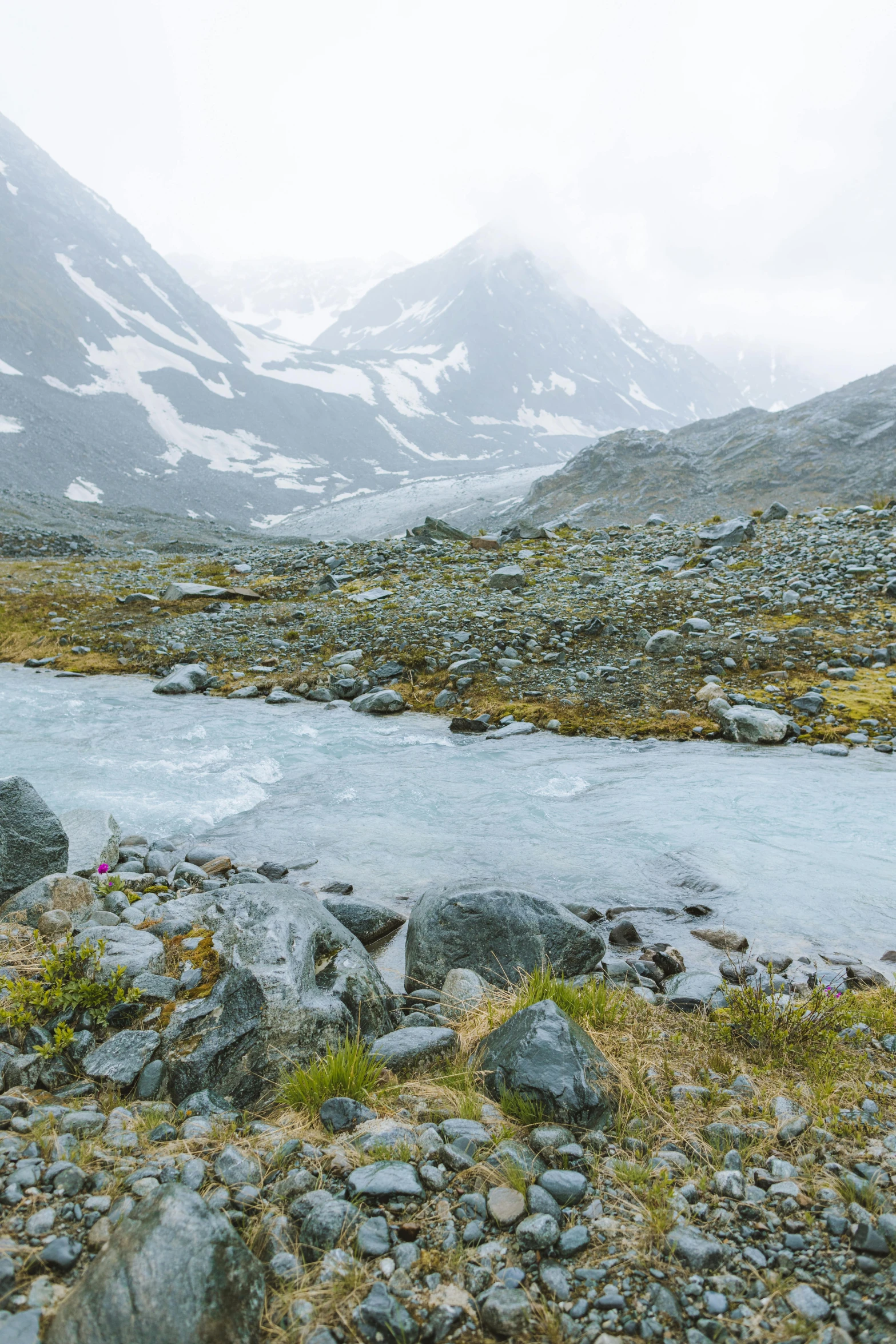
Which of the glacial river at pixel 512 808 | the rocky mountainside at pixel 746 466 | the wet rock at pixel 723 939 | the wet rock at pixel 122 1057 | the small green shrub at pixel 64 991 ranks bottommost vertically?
the wet rock at pixel 723 939

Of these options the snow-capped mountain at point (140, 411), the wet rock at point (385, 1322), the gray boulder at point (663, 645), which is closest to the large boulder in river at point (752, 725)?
the gray boulder at point (663, 645)

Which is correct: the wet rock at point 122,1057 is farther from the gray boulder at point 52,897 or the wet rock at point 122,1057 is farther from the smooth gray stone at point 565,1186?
the smooth gray stone at point 565,1186

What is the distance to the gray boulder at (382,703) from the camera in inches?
564

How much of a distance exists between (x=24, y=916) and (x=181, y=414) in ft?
533

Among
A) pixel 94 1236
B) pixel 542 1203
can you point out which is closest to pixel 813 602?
pixel 542 1203

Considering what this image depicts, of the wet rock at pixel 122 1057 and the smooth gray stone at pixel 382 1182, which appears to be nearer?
the smooth gray stone at pixel 382 1182

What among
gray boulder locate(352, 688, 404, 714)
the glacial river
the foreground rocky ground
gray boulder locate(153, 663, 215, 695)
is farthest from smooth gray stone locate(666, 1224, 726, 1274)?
gray boulder locate(153, 663, 215, 695)

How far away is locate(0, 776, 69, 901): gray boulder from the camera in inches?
255

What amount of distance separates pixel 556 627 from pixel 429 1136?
45.7 ft

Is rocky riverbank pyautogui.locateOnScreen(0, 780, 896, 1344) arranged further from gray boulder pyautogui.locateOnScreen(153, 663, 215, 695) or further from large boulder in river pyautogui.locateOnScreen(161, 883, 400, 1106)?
gray boulder pyautogui.locateOnScreen(153, 663, 215, 695)

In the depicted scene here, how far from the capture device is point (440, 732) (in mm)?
13148

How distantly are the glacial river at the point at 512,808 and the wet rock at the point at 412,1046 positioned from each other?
162cm

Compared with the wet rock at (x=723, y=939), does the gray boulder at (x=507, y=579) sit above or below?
above

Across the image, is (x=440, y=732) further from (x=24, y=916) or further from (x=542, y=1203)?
(x=542, y=1203)
